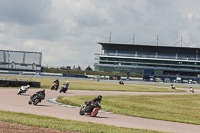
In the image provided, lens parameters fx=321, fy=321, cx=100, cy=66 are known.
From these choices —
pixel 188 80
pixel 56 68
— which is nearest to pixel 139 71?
pixel 188 80

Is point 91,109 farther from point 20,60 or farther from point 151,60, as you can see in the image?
point 151,60

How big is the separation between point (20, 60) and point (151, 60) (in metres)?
64.7

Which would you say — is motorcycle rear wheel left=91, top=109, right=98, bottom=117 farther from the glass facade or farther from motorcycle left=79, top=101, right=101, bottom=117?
the glass facade

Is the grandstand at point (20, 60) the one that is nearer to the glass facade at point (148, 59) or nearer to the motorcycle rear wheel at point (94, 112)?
the glass facade at point (148, 59)

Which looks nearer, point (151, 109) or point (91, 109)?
point (91, 109)

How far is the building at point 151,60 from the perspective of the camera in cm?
15975

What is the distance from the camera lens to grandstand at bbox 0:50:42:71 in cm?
13488

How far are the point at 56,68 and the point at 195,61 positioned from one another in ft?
227

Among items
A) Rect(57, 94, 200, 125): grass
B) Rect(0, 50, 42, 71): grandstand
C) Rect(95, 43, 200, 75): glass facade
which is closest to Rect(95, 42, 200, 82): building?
Rect(95, 43, 200, 75): glass facade

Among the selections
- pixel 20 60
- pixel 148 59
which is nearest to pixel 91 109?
pixel 20 60

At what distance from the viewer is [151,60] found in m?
162

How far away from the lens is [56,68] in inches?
5600

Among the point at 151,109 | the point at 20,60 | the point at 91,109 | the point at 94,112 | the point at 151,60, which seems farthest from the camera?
the point at 151,60

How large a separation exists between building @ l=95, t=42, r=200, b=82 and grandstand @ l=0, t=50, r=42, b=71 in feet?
123
